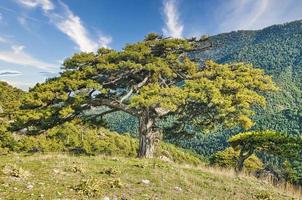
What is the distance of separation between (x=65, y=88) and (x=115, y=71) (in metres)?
3.99

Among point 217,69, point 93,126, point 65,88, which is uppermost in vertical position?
point 217,69

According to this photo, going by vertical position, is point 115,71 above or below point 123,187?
above

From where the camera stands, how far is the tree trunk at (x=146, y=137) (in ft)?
93.9

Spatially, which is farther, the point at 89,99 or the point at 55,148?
the point at 55,148

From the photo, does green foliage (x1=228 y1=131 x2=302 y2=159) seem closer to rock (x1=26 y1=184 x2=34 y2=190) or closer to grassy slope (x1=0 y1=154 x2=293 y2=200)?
grassy slope (x1=0 y1=154 x2=293 y2=200)

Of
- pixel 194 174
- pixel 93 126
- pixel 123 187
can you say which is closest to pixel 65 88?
pixel 93 126

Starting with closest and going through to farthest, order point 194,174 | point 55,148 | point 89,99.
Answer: point 194,174
point 89,99
point 55,148

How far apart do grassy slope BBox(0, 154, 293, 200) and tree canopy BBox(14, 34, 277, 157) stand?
5444mm

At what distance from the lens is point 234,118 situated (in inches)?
1099

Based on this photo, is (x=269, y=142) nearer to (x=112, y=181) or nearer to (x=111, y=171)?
(x=111, y=171)

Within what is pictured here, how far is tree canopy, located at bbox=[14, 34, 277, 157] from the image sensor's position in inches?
985

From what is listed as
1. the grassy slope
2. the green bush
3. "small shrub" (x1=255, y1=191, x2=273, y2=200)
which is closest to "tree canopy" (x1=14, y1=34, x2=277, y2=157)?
the green bush

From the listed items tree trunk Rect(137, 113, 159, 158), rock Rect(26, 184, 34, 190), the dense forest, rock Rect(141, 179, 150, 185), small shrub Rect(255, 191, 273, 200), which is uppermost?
the dense forest

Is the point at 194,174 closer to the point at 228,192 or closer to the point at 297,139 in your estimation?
the point at 228,192
